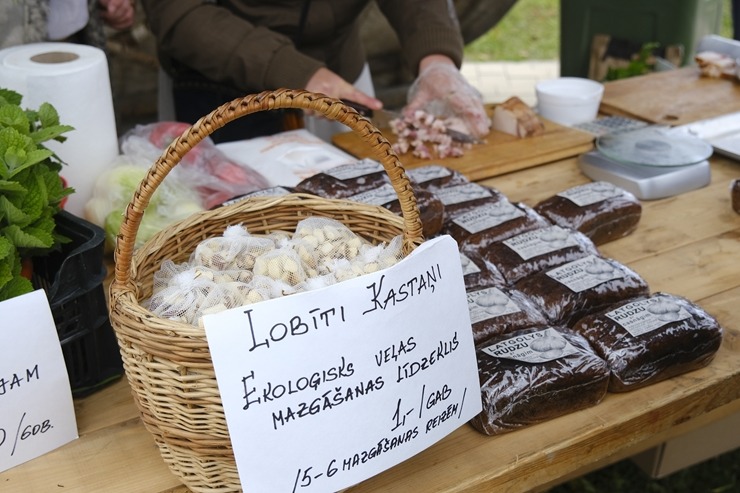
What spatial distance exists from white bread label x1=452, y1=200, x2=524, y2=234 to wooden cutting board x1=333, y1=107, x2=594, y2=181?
380 mm

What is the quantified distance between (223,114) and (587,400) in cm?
67

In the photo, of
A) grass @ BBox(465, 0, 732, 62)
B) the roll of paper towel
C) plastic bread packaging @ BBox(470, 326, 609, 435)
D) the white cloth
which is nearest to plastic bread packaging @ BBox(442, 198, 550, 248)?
plastic bread packaging @ BBox(470, 326, 609, 435)

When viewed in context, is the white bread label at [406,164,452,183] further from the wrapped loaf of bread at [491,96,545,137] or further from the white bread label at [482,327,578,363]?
the white bread label at [482,327,578,363]

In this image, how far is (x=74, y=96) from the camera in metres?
1.53

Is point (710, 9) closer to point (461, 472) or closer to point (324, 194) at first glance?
point (324, 194)

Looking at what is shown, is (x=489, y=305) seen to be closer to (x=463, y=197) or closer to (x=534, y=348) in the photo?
(x=534, y=348)

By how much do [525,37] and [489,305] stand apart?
6.48 m

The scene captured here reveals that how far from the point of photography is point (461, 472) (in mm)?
1077

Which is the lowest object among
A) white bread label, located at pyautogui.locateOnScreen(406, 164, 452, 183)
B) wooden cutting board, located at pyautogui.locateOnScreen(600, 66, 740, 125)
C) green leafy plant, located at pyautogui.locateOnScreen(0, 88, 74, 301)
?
wooden cutting board, located at pyautogui.locateOnScreen(600, 66, 740, 125)

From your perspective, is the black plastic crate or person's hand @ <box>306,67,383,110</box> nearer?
the black plastic crate

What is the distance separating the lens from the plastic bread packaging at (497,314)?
125 cm

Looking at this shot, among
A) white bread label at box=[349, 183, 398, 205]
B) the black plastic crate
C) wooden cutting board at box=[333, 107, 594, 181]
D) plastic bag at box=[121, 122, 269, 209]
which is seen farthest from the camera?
wooden cutting board at box=[333, 107, 594, 181]

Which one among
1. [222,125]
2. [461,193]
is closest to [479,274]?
[461,193]

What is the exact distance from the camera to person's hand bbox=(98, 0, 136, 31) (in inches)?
85.1
